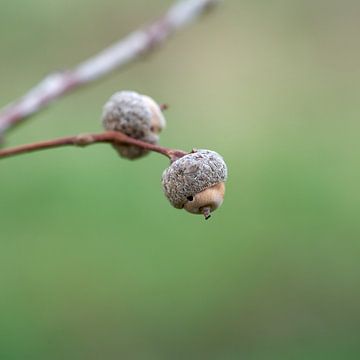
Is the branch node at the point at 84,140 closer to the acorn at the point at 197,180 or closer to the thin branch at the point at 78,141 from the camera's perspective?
the thin branch at the point at 78,141

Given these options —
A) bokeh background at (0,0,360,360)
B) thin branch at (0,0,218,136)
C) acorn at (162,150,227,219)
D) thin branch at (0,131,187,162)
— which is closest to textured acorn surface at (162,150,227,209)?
acorn at (162,150,227,219)

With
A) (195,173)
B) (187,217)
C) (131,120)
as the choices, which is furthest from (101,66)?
(187,217)

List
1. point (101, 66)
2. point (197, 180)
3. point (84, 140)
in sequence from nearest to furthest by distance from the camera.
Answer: point (197, 180) < point (84, 140) < point (101, 66)

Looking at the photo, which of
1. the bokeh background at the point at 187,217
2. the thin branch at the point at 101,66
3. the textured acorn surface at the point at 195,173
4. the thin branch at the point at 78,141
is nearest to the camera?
the textured acorn surface at the point at 195,173

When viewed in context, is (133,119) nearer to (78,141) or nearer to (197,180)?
(78,141)

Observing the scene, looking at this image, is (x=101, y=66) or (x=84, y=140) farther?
(x=101, y=66)

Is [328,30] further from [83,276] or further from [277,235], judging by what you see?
[83,276]

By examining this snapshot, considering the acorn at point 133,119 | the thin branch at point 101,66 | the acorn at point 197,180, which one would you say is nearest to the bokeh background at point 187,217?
the thin branch at point 101,66
